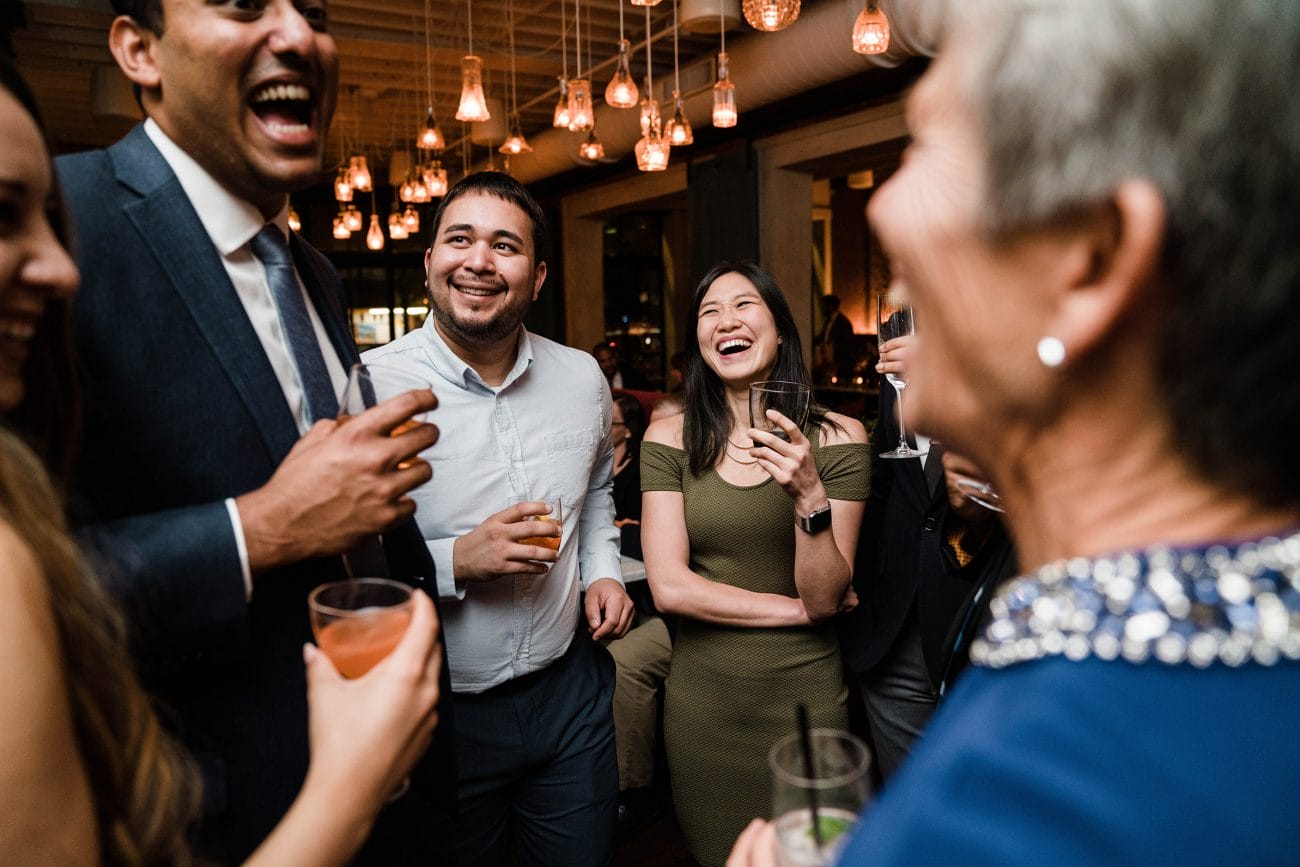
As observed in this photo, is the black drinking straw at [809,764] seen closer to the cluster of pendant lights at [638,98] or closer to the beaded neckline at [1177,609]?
the beaded neckline at [1177,609]

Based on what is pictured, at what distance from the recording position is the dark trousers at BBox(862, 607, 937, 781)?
7.55 feet

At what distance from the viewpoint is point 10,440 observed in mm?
783

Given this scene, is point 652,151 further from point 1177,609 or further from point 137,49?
point 1177,609

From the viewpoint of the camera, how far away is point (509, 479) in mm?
2082

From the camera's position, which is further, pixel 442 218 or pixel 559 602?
pixel 442 218

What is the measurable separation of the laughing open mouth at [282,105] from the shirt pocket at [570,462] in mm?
1106

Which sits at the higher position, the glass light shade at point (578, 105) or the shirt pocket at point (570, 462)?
the glass light shade at point (578, 105)

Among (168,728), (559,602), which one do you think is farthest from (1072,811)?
(559,602)

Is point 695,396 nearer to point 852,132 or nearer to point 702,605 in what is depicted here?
point 702,605

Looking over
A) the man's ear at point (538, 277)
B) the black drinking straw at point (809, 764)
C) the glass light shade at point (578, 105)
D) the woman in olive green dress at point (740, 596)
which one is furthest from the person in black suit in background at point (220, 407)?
the glass light shade at point (578, 105)

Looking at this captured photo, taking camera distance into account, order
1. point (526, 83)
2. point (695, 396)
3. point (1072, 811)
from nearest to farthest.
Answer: point (1072, 811) < point (695, 396) < point (526, 83)

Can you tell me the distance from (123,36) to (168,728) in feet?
3.09

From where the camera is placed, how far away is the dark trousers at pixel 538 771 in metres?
1.97

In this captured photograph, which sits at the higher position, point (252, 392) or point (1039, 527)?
point (252, 392)
